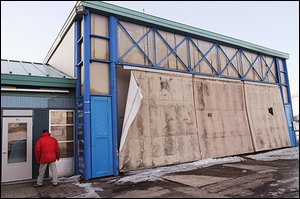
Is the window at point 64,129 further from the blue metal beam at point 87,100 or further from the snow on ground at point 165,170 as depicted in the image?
the snow on ground at point 165,170

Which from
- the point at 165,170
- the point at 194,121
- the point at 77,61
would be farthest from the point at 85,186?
the point at 194,121

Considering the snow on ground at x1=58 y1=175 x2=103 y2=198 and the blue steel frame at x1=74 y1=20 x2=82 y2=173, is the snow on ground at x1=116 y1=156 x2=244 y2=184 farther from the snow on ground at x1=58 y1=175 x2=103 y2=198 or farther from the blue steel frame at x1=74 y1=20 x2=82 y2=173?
the blue steel frame at x1=74 y1=20 x2=82 y2=173

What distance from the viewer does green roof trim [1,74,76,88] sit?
7.80m

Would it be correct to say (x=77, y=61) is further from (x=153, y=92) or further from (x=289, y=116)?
(x=289, y=116)

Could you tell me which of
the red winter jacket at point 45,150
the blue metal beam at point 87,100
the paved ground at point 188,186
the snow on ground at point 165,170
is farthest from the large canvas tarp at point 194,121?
the red winter jacket at point 45,150

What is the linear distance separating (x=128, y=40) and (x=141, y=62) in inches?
40.2

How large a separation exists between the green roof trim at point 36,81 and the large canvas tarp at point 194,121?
2456mm

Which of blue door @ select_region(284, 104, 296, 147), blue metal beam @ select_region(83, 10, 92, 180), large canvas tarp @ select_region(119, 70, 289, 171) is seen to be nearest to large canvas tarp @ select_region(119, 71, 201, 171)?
large canvas tarp @ select_region(119, 70, 289, 171)

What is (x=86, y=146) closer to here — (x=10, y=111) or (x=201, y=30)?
(x=10, y=111)

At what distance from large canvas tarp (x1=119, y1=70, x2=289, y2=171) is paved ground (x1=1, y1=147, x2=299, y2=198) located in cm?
109

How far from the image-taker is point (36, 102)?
8297 millimetres

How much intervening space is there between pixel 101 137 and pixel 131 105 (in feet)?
5.26


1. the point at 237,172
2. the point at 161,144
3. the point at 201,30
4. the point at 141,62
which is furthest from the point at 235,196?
the point at 201,30

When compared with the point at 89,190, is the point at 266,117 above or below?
above
